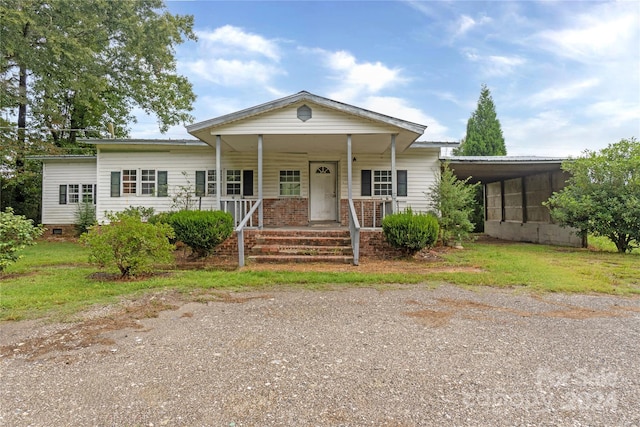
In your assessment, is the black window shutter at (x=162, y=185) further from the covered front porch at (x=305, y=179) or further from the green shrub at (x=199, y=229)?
the green shrub at (x=199, y=229)

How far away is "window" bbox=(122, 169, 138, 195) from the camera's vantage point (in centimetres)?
1340

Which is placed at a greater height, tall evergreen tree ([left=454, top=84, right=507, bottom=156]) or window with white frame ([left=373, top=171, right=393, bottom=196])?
tall evergreen tree ([left=454, top=84, right=507, bottom=156])

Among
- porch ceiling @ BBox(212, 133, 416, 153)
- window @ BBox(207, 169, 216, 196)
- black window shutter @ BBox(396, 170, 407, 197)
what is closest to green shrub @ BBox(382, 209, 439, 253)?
porch ceiling @ BBox(212, 133, 416, 153)

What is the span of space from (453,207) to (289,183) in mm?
5612

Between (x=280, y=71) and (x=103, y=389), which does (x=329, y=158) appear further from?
(x=103, y=389)

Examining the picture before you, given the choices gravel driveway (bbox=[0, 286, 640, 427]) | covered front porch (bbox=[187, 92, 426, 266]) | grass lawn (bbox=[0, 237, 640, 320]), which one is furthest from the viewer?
covered front porch (bbox=[187, 92, 426, 266])

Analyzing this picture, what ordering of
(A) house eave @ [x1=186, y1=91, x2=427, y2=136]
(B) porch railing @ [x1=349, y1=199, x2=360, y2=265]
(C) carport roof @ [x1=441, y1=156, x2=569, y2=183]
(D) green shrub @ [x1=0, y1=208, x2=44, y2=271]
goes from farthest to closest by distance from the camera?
1. (C) carport roof @ [x1=441, y1=156, x2=569, y2=183]
2. (A) house eave @ [x1=186, y1=91, x2=427, y2=136]
3. (B) porch railing @ [x1=349, y1=199, x2=360, y2=265]
4. (D) green shrub @ [x1=0, y1=208, x2=44, y2=271]

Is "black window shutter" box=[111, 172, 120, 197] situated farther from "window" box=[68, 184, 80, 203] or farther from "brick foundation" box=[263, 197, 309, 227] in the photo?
"brick foundation" box=[263, 197, 309, 227]

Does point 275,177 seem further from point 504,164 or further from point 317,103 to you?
point 504,164

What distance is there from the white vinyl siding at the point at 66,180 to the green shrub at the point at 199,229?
8.26 meters

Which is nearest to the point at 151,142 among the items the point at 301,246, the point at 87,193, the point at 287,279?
the point at 87,193

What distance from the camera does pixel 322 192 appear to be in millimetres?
13031

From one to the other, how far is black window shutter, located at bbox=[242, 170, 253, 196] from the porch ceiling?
89cm

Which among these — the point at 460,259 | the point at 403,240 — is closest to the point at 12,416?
the point at 403,240
